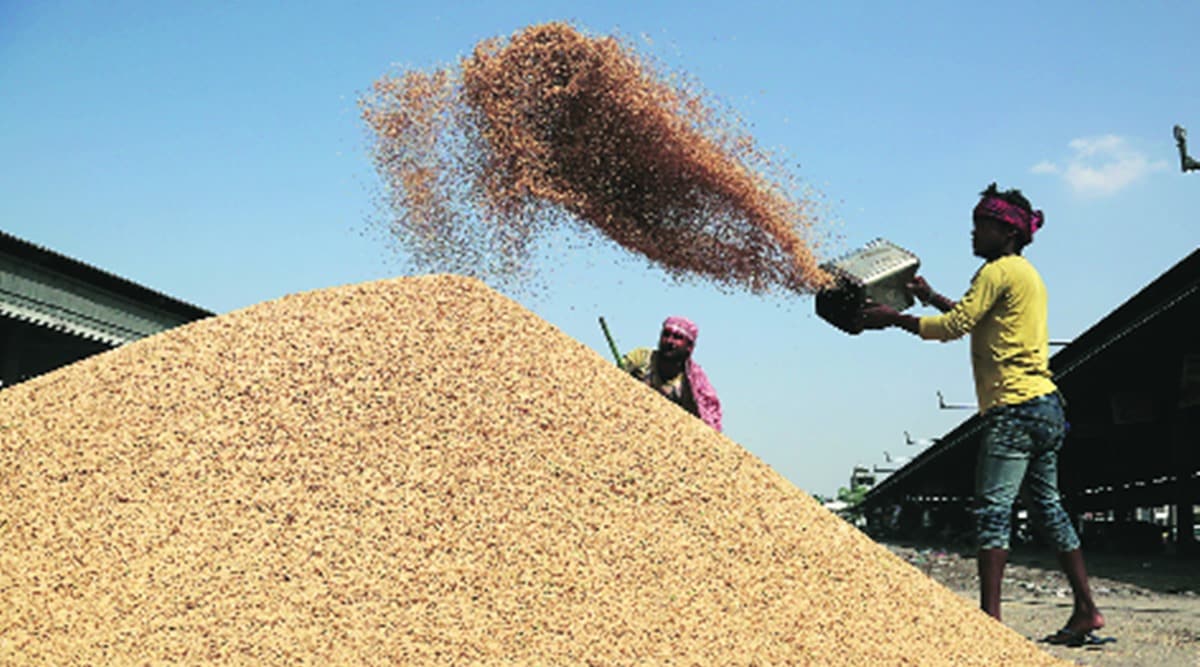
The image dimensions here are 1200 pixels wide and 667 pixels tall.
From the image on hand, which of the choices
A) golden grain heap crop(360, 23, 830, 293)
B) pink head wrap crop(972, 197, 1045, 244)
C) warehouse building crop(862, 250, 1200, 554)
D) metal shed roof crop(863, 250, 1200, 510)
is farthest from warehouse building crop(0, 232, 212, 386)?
warehouse building crop(862, 250, 1200, 554)

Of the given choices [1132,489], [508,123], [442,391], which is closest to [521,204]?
[508,123]

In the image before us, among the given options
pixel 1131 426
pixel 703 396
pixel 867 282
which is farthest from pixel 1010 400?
pixel 1131 426

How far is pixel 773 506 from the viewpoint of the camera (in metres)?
2.96

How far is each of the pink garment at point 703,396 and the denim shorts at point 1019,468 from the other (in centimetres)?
131

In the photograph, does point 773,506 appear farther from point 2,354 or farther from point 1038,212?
point 2,354

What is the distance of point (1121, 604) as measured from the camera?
17.5 ft

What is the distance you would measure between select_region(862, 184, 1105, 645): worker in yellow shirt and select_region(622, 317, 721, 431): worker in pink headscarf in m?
1.20

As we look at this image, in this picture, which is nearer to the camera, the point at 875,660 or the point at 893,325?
the point at 875,660

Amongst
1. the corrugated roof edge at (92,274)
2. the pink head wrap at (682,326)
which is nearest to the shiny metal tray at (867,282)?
the pink head wrap at (682,326)

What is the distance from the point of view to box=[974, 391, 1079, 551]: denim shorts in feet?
10.1

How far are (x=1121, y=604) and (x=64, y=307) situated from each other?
336 inches

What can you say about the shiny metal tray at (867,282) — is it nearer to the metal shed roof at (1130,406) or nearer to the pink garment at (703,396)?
the pink garment at (703,396)

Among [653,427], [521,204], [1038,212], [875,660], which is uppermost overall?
[521,204]

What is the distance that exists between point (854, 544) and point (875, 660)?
0.54 metres
